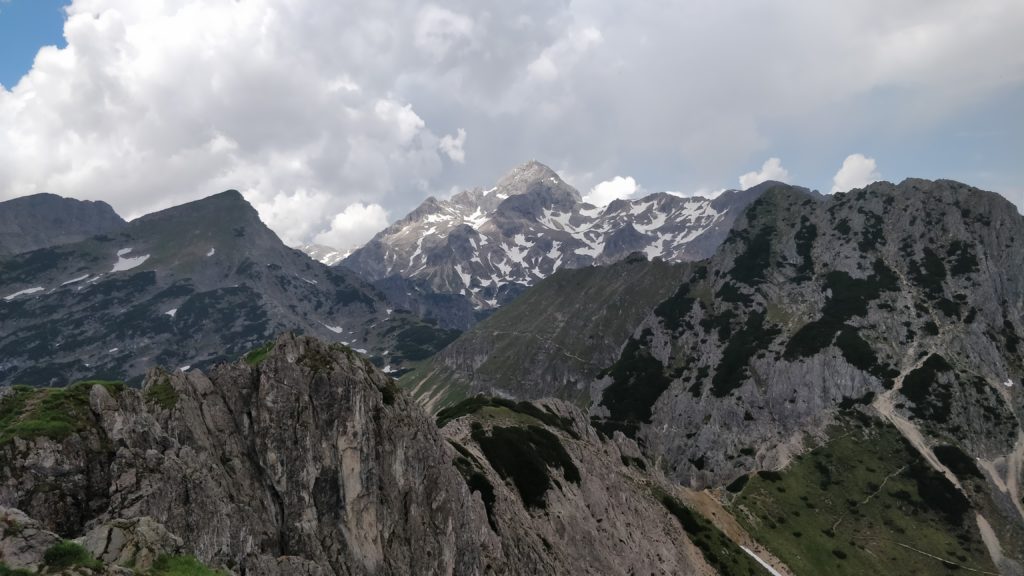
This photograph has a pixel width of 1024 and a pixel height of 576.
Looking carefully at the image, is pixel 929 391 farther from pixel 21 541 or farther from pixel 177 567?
pixel 21 541

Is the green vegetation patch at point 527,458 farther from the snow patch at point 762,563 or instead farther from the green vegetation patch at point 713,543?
the snow patch at point 762,563

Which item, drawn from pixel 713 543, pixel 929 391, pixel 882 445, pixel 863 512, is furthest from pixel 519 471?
pixel 929 391

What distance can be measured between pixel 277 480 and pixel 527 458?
41139 millimetres

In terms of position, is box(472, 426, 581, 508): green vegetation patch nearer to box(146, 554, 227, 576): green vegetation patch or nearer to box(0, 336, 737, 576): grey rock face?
box(0, 336, 737, 576): grey rock face

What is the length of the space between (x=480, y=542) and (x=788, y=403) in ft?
533

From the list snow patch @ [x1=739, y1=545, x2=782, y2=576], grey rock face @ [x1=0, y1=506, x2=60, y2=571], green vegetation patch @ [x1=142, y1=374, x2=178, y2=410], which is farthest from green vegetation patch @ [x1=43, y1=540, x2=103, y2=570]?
snow patch @ [x1=739, y1=545, x2=782, y2=576]

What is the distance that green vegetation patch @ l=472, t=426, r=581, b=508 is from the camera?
7225 cm

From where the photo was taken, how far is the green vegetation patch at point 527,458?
7225cm

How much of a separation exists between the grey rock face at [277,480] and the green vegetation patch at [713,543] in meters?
38.8

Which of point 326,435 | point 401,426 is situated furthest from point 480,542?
point 326,435

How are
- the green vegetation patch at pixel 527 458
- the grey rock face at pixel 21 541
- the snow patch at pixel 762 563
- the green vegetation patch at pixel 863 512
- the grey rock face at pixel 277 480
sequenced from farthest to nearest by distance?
1. the green vegetation patch at pixel 863 512
2. the snow patch at pixel 762 563
3. the green vegetation patch at pixel 527 458
4. the grey rock face at pixel 277 480
5. the grey rock face at pixel 21 541

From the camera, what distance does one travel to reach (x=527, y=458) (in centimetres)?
7675

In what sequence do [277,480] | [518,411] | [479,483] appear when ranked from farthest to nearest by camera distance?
[518,411], [479,483], [277,480]

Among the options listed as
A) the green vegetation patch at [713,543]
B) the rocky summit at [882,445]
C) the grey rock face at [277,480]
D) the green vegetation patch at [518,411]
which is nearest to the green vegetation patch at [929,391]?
the rocky summit at [882,445]
